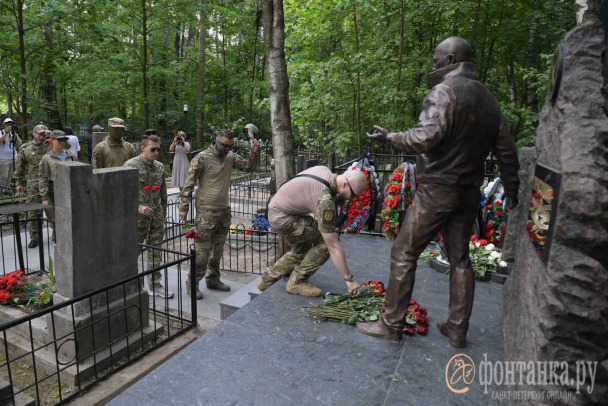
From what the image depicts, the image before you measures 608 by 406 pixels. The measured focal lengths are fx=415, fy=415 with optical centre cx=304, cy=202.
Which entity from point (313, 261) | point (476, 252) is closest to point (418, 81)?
point (476, 252)

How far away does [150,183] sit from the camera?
19.2ft

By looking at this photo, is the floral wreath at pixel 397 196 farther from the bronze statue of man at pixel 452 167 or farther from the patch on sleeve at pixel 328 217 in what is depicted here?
the bronze statue of man at pixel 452 167

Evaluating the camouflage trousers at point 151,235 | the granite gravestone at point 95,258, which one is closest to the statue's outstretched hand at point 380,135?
→ the granite gravestone at point 95,258

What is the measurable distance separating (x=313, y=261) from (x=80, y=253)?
2.35m

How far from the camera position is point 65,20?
11102mm

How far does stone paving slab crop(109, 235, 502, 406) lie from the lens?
9.28 ft

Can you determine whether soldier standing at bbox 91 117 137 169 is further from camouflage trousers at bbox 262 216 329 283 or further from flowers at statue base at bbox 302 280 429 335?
flowers at statue base at bbox 302 280 429 335

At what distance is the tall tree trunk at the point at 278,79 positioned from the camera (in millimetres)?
5633

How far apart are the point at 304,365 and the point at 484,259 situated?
119 inches

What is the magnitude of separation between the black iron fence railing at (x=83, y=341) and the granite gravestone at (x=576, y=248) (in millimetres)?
3617

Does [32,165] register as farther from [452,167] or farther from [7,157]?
[452,167]

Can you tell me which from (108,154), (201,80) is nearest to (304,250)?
(108,154)

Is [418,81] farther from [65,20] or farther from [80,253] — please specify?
[80,253]

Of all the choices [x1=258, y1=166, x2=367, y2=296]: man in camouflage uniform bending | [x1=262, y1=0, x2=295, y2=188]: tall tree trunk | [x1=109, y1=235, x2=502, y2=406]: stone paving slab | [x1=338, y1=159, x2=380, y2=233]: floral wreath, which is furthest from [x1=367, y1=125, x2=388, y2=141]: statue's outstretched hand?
[x1=338, y1=159, x2=380, y2=233]: floral wreath
